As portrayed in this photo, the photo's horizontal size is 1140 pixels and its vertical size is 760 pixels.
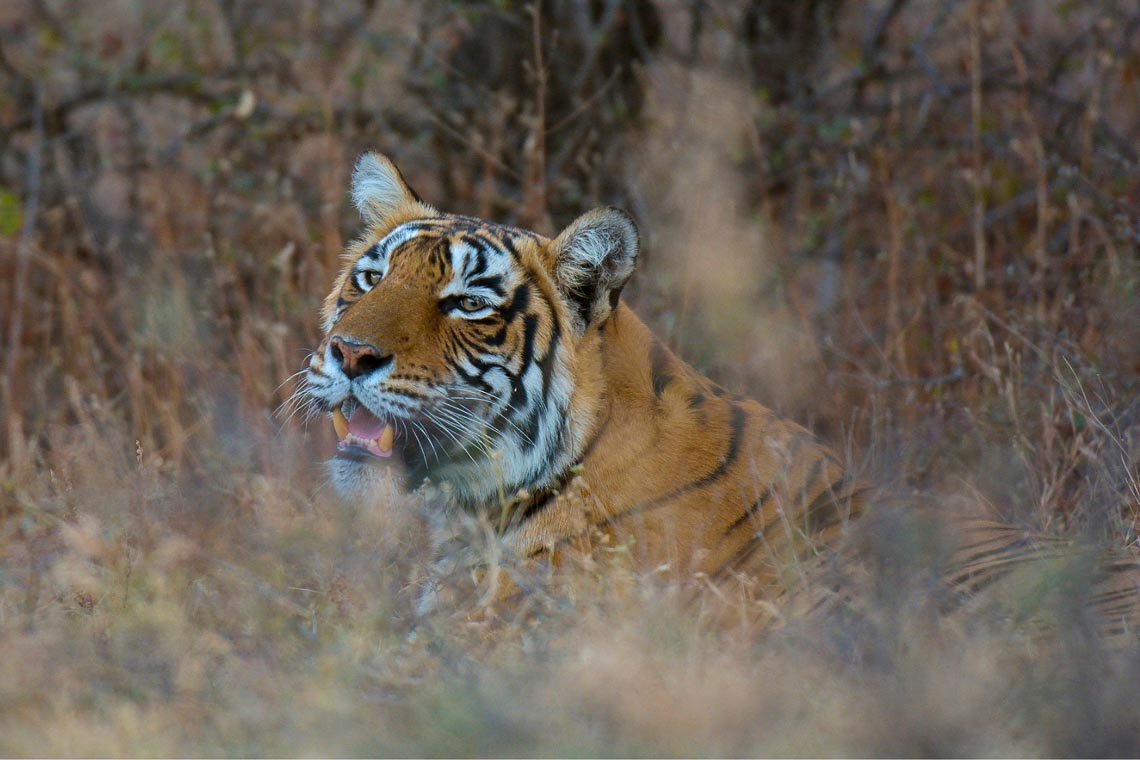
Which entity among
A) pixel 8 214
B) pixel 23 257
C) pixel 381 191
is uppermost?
pixel 381 191

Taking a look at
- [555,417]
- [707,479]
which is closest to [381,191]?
[555,417]

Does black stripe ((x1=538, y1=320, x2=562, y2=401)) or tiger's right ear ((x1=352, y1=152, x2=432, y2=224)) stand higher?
tiger's right ear ((x1=352, y1=152, x2=432, y2=224))

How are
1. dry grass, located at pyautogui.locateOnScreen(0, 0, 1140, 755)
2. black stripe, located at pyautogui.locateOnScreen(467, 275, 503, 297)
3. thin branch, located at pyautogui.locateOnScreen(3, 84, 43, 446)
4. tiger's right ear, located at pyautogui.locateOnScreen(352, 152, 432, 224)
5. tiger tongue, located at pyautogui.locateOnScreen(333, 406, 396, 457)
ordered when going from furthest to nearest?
thin branch, located at pyautogui.locateOnScreen(3, 84, 43, 446)
tiger's right ear, located at pyautogui.locateOnScreen(352, 152, 432, 224)
black stripe, located at pyautogui.locateOnScreen(467, 275, 503, 297)
tiger tongue, located at pyautogui.locateOnScreen(333, 406, 396, 457)
dry grass, located at pyautogui.locateOnScreen(0, 0, 1140, 755)

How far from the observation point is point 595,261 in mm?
3752

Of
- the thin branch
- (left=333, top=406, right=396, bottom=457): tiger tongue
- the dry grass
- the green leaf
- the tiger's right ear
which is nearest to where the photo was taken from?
the dry grass

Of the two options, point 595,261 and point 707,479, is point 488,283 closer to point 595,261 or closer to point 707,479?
point 595,261

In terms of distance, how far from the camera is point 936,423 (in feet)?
16.4

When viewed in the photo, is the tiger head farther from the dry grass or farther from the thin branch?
the thin branch

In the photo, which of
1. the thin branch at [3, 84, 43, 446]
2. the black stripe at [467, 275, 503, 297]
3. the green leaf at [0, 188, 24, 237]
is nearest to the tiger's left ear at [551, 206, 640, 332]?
the black stripe at [467, 275, 503, 297]

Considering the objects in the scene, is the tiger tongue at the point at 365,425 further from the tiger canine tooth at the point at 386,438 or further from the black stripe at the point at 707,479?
the black stripe at the point at 707,479

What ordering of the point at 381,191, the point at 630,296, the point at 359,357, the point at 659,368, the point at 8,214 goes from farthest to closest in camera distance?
the point at 8,214
the point at 630,296
the point at 381,191
the point at 659,368
the point at 359,357

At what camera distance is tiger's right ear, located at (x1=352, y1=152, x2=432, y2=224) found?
14.1 feet

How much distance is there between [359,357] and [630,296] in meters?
2.71

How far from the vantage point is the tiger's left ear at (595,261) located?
147 inches
